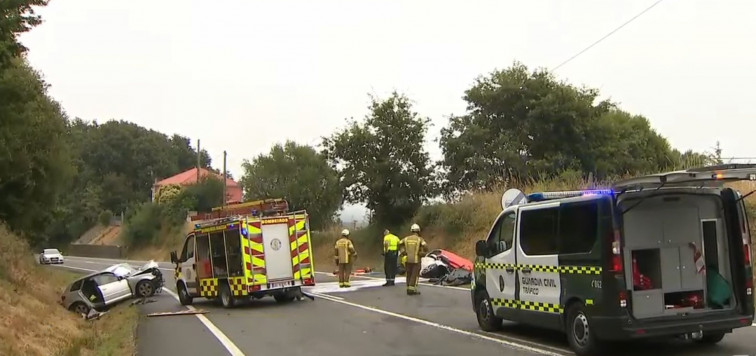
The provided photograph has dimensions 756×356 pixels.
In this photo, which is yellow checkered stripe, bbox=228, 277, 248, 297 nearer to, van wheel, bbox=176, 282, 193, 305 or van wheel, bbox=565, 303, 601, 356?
van wheel, bbox=176, 282, 193, 305

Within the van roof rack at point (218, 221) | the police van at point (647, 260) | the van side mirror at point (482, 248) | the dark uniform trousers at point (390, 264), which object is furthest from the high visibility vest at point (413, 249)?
the police van at point (647, 260)

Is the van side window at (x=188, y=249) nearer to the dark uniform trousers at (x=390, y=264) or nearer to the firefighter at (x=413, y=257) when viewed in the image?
the dark uniform trousers at (x=390, y=264)

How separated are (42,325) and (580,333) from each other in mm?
10995

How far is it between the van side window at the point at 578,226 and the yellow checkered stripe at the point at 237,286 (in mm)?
10453

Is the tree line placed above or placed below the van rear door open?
above

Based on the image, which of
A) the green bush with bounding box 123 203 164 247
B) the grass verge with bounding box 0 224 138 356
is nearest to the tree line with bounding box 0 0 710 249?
the grass verge with bounding box 0 224 138 356

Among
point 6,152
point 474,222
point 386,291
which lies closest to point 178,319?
point 386,291

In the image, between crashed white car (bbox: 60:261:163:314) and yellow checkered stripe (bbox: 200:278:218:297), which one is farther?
crashed white car (bbox: 60:261:163:314)

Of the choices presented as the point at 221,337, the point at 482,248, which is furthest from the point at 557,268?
the point at 221,337

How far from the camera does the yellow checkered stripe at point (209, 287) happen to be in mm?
18641

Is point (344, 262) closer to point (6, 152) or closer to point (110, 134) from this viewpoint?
point (6, 152)

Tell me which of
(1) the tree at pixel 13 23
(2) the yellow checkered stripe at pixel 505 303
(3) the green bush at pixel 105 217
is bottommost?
(2) the yellow checkered stripe at pixel 505 303

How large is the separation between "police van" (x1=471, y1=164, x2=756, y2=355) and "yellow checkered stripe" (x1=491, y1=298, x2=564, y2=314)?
0.06 feet

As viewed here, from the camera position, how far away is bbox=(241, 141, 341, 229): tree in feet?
169
